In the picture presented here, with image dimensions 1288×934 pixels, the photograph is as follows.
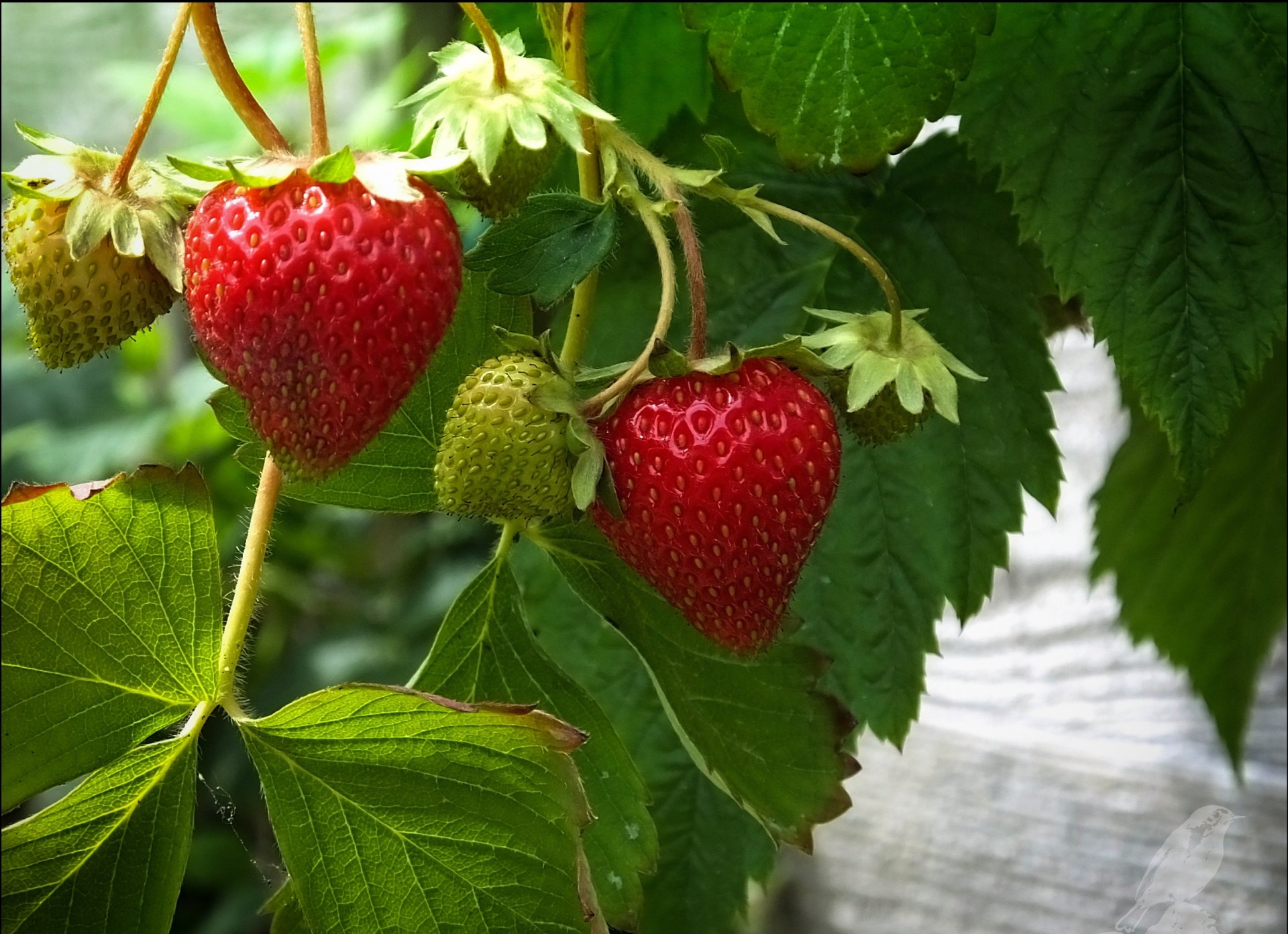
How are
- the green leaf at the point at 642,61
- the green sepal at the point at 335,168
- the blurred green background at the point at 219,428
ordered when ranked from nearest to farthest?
the green sepal at the point at 335,168 → the green leaf at the point at 642,61 → the blurred green background at the point at 219,428

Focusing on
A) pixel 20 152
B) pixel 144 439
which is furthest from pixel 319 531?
pixel 20 152

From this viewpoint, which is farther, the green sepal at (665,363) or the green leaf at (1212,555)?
the green leaf at (1212,555)

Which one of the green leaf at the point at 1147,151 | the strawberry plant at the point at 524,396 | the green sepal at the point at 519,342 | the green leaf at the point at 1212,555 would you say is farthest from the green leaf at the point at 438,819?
the green leaf at the point at 1212,555

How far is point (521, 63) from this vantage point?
0.38m

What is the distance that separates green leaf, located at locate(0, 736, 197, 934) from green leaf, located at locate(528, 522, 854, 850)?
15 cm

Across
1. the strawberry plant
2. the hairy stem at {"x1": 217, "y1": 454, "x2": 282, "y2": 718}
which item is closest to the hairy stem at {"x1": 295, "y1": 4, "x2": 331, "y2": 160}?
the strawberry plant

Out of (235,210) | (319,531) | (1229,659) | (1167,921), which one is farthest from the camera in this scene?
(319,531)

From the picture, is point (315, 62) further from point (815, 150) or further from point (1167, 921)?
point (1167, 921)

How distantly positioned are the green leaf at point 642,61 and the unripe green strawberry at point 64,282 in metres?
0.23

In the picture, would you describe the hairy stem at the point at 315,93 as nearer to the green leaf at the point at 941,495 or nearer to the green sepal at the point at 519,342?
the green sepal at the point at 519,342

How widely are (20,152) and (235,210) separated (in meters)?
0.76

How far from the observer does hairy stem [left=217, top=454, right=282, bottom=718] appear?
40 centimetres

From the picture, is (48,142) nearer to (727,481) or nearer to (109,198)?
(109,198)

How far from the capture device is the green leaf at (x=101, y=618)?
374 millimetres
